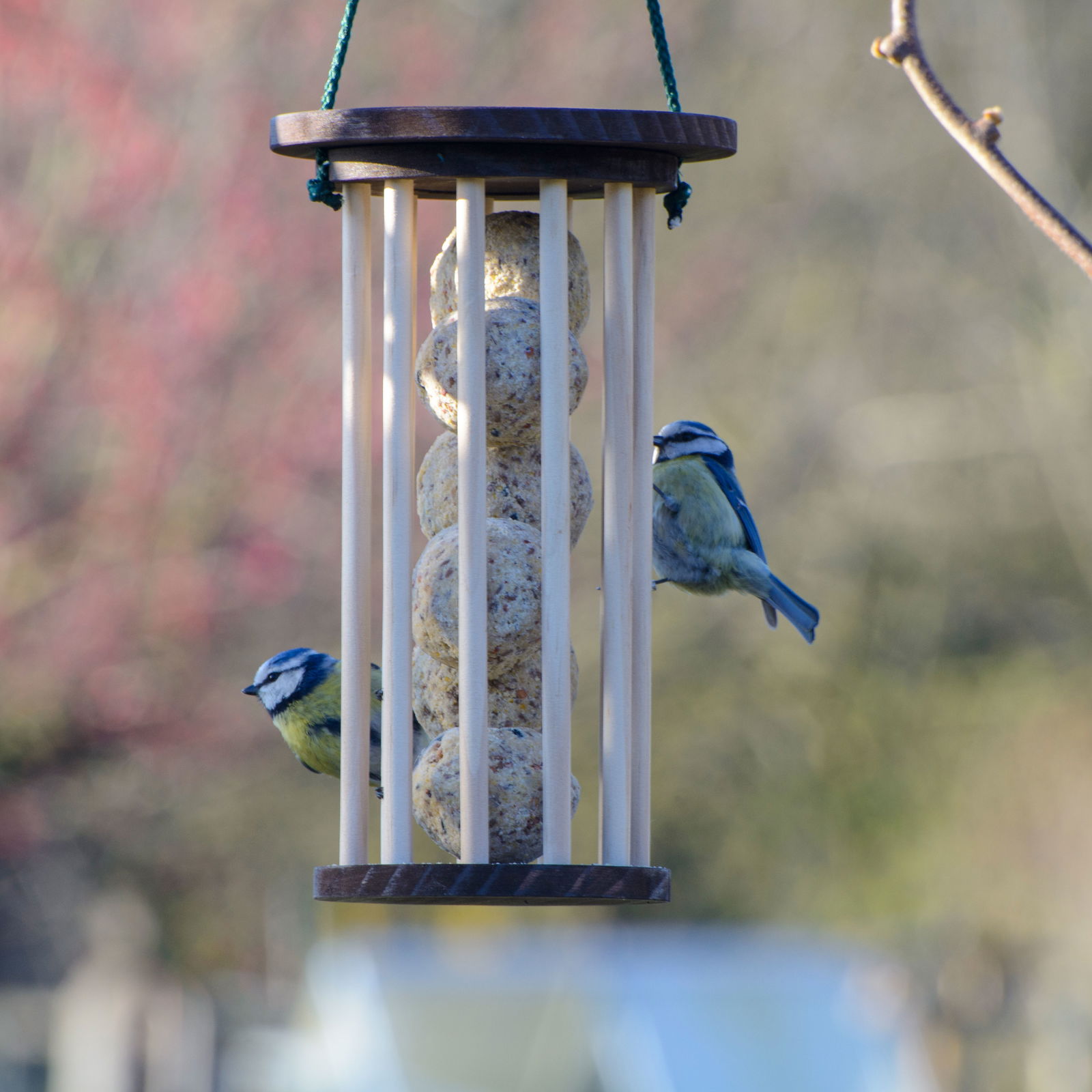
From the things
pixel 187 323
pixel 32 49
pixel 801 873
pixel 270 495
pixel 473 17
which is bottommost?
pixel 801 873

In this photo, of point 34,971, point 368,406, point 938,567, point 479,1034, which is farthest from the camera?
point 938,567

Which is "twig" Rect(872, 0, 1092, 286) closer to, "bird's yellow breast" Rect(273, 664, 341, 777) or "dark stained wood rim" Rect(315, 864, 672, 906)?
"dark stained wood rim" Rect(315, 864, 672, 906)

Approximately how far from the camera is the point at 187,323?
5.47m

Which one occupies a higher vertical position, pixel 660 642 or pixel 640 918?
pixel 660 642

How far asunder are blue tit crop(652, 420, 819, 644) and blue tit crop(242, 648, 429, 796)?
52 centimetres

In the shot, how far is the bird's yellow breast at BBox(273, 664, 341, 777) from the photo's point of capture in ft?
7.92

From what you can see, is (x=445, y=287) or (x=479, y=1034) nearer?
(x=445, y=287)

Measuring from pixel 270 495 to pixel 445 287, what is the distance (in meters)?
3.71

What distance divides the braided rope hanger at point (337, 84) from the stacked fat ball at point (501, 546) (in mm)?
148

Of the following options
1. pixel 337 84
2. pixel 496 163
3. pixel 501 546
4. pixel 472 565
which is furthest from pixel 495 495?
pixel 337 84

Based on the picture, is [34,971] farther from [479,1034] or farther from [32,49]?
[32,49]

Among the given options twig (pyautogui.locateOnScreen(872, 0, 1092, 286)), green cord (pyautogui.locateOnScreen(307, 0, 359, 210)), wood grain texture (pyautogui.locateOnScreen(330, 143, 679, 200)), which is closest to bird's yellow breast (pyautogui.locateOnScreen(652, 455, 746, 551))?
wood grain texture (pyautogui.locateOnScreen(330, 143, 679, 200))

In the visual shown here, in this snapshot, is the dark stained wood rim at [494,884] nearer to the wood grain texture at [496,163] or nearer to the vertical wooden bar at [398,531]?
the vertical wooden bar at [398,531]

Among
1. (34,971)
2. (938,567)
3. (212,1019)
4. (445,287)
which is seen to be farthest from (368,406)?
(938,567)
